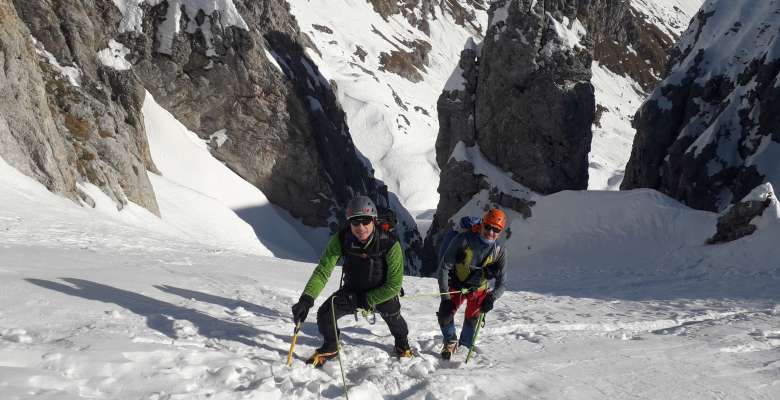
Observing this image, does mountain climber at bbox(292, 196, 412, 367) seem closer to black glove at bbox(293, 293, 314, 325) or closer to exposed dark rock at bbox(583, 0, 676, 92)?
black glove at bbox(293, 293, 314, 325)

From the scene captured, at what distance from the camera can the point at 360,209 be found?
16.3 feet

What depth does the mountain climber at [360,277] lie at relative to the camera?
511 cm

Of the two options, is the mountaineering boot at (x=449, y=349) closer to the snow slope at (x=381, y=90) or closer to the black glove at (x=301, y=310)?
the black glove at (x=301, y=310)

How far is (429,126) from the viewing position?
243 ft

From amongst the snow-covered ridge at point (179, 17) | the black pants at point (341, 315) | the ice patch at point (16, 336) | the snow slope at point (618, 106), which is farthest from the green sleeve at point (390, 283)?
the snow slope at point (618, 106)

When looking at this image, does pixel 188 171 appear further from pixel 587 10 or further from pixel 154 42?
pixel 587 10

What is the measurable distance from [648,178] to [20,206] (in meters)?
32.8

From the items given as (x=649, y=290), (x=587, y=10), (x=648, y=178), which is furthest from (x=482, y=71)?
(x=649, y=290)

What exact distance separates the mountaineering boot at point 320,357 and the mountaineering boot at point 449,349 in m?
1.31

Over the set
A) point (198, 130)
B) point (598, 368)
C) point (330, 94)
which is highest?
point (330, 94)

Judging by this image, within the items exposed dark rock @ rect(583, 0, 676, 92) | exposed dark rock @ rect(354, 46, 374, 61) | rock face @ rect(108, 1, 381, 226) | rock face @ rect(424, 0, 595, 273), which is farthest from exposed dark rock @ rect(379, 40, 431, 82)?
rock face @ rect(424, 0, 595, 273)

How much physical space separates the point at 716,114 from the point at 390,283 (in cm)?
3058

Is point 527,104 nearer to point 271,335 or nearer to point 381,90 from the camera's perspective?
point 271,335

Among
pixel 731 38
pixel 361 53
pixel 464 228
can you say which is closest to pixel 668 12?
pixel 361 53
